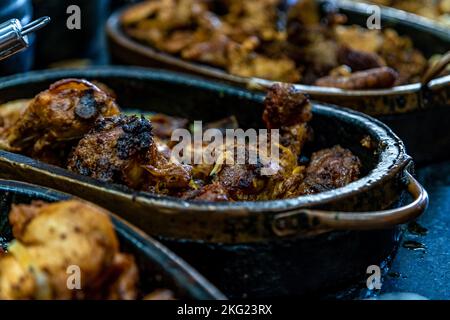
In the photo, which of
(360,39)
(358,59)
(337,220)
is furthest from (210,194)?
(360,39)

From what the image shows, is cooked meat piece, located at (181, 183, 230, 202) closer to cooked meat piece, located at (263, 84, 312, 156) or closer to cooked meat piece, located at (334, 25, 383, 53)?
cooked meat piece, located at (263, 84, 312, 156)

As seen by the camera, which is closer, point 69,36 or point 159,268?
point 159,268

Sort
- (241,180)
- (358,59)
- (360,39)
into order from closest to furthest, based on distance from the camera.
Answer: (241,180)
(358,59)
(360,39)

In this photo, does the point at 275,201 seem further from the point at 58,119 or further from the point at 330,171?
the point at 58,119

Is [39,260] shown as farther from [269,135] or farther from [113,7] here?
[113,7]

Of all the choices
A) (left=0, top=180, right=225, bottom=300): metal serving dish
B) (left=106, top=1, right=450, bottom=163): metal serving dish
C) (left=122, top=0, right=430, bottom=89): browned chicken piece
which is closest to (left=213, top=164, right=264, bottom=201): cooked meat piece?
(left=0, top=180, right=225, bottom=300): metal serving dish
